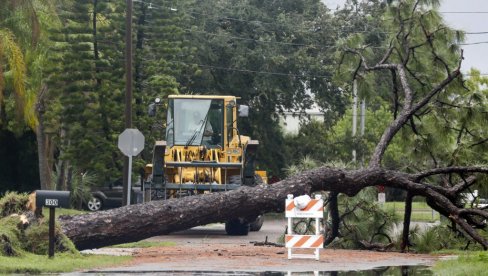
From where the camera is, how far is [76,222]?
2097cm

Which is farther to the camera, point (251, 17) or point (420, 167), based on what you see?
point (251, 17)

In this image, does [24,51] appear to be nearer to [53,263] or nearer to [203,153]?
[203,153]

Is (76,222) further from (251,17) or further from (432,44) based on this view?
(251,17)

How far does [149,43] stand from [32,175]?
10.3 meters

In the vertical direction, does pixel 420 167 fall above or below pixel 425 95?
below

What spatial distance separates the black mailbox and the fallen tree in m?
2.14

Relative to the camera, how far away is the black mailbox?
715 inches

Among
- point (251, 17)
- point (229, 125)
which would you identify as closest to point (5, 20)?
point (229, 125)

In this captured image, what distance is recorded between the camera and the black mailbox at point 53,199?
18.2 metres

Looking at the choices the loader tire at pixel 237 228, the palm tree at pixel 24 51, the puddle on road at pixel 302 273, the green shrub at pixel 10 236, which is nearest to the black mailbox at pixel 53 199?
the green shrub at pixel 10 236

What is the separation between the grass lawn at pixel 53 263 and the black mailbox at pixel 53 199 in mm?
910

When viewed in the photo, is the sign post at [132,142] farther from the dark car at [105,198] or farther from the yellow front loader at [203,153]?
the dark car at [105,198]

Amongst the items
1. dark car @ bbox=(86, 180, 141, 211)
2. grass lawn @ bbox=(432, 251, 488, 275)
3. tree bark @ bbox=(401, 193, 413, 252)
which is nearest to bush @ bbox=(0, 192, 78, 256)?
grass lawn @ bbox=(432, 251, 488, 275)

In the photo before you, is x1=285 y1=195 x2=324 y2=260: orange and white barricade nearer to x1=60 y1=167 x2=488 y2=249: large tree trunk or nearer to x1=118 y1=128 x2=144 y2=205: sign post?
x1=60 y1=167 x2=488 y2=249: large tree trunk
